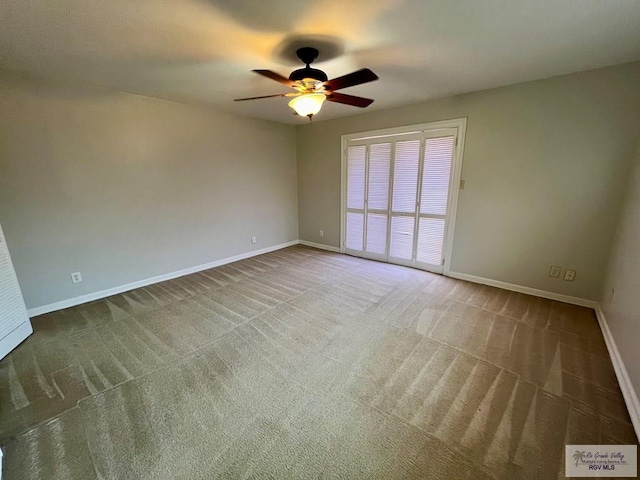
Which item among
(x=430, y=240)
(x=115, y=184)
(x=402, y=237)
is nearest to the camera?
(x=115, y=184)

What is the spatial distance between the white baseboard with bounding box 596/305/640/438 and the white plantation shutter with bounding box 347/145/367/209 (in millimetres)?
3160

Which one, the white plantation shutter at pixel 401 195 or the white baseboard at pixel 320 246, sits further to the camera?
the white baseboard at pixel 320 246

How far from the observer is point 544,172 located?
9.08 ft

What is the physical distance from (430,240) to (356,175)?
164 centimetres

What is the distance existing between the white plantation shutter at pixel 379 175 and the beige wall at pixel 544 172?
472 millimetres

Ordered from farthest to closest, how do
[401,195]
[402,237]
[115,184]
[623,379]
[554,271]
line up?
[402,237] → [401,195] → [115,184] → [554,271] → [623,379]

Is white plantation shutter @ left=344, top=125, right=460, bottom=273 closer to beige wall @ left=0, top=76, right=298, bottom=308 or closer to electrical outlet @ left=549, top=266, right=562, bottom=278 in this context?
electrical outlet @ left=549, top=266, right=562, bottom=278

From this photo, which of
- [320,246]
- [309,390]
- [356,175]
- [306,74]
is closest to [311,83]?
[306,74]

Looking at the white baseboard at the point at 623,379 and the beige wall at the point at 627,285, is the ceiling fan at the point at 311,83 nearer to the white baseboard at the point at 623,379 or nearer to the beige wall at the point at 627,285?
the beige wall at the point at 627,285

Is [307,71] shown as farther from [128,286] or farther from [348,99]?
[128,286]

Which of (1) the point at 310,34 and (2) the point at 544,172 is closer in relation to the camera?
(1) the point at 310,34

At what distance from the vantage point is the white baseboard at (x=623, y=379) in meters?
1.47

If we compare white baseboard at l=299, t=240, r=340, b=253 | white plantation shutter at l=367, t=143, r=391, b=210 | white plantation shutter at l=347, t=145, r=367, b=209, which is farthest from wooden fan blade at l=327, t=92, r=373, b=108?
white baseboard at l=299, t=240, r=340, b=253

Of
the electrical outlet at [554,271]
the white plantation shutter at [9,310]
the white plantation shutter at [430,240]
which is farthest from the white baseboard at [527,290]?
the white plantation shutter at [9,310]
